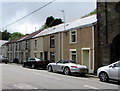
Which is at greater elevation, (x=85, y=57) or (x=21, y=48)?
(x=21, y=48)

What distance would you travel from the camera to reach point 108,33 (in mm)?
18766

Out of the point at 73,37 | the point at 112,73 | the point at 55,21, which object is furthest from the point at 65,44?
the point at 55,21

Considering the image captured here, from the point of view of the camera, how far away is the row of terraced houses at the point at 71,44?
67.2 ft

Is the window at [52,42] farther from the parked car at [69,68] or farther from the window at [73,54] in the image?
the parked car at [69,68]

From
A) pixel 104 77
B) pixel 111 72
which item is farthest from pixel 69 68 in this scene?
pixel 111 72

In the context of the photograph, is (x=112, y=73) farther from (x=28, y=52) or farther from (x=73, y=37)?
(x=28, y=52)

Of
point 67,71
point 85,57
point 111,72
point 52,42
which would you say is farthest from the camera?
point 52,42

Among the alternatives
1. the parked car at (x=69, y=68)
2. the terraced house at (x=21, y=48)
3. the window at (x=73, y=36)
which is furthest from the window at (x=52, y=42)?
the terraced house at (x=21, y=48)

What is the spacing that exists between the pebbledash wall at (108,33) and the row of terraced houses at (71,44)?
694 mm

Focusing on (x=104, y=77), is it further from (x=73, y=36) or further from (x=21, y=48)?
(x=21, y=48)

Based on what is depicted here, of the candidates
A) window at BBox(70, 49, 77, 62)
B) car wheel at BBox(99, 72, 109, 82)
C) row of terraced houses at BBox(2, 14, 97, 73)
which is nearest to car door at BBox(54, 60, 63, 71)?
row of terraced houses at BBox(2, 14, 97, 73)

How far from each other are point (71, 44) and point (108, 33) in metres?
5.92

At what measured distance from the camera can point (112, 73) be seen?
43.3 feet

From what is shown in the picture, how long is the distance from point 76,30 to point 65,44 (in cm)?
283
